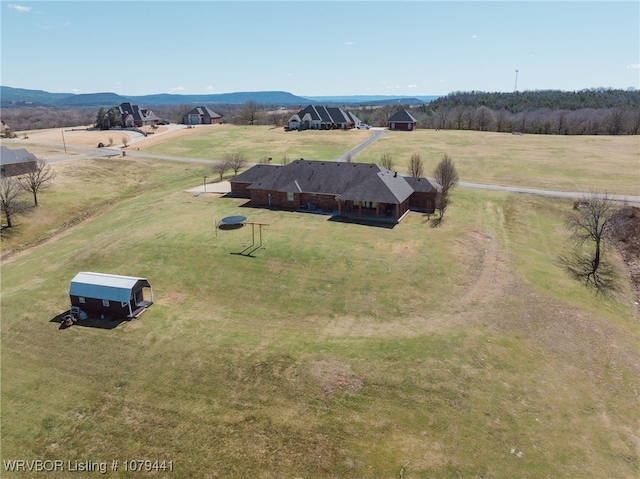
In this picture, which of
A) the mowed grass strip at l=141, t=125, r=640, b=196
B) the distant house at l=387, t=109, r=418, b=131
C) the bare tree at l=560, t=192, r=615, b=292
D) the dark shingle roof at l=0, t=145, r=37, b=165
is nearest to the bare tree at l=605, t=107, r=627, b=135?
the mowed grass strip at l=141, t=125, r=640, b=196

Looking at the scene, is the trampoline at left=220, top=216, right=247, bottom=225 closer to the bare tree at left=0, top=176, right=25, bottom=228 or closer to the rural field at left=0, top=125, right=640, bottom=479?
the rural field at left=0, top=125, right=640, bottom=479

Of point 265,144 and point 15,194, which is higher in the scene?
point 265,144

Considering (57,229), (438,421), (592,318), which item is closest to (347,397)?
(438,421)

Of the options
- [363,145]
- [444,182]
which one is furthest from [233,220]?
[363,145]

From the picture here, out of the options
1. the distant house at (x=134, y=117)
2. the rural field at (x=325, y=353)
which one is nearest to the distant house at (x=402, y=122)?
the rural field at (x=325, y=353)

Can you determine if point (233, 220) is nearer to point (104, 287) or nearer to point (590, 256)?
point (104, 287)

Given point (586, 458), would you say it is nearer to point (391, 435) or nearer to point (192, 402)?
point (391, 435)
